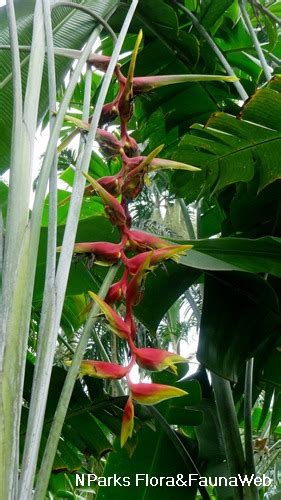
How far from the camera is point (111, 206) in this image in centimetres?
41

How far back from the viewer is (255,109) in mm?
764

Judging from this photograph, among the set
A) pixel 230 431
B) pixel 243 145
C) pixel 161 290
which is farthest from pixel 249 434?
pixel 243 145

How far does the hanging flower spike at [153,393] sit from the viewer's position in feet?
1.19

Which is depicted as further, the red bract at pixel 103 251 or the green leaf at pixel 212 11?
the green leaf at pixel 212 11

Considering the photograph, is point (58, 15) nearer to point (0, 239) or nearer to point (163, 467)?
point (0, 239)

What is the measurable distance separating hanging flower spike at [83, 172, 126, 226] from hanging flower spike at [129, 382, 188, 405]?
0.39 ft

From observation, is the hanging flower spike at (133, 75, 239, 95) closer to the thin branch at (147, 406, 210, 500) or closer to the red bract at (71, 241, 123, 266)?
the red bract at (71, 241, 123, 266)

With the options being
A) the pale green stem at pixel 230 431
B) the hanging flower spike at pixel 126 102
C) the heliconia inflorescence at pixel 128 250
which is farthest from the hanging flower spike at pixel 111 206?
the pale green stem at pixel 230 431

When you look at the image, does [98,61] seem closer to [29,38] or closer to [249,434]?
[29,38]

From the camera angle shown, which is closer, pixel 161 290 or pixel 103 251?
pixel 103 251

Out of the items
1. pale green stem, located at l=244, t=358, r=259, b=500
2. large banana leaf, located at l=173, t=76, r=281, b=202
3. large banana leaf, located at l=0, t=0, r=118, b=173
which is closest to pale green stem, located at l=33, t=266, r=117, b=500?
large banana leaf, located at l=0, t=0, r=118, b=173

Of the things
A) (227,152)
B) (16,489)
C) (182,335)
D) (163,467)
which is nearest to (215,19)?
(227,152)

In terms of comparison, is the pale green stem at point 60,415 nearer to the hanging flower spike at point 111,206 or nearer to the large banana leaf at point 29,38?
the hanging flower spike at point 111,206

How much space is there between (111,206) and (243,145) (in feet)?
1.48
